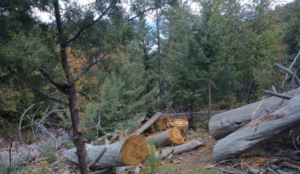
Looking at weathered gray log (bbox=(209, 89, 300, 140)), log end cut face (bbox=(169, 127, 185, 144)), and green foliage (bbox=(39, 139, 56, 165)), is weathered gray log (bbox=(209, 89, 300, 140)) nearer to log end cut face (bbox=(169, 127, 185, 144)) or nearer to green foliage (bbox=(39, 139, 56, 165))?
log end cut face (bbox=(169, 127, 185, 144))

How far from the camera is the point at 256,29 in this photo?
13000 millimetres

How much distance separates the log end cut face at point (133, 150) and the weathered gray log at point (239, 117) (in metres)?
2.35

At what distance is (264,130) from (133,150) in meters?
2.46

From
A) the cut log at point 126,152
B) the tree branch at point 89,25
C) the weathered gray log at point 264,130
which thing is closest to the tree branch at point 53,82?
the tree branch at point 89,25

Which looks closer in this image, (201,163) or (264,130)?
(264,130)

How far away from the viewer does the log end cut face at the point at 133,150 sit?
3.88 meters

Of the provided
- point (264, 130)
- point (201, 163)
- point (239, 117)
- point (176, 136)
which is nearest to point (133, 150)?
point (201, 163)

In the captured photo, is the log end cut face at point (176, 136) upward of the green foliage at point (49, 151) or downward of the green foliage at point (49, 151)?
downward

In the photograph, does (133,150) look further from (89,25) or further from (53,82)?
(89,25)

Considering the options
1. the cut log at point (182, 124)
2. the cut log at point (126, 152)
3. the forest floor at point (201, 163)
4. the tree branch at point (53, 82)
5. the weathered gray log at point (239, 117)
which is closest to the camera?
the tree branch at point (53, 82)

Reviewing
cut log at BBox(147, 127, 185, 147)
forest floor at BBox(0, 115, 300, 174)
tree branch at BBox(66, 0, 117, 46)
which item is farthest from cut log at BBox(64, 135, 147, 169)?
cut log at BBox(147, 127, 185, 147)

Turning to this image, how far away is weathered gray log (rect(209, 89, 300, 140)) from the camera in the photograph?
5.02 metres

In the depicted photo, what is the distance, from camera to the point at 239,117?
5.27 meters

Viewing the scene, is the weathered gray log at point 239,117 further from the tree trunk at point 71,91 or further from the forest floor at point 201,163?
the tree trunk at point 71,91
